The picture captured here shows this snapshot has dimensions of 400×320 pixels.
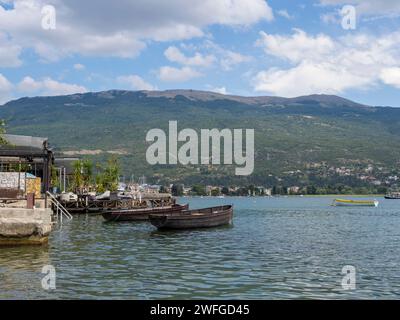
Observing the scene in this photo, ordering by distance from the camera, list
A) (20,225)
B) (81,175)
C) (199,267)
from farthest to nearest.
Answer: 1. (81,175)
2. (20,225)
3. (199,267)

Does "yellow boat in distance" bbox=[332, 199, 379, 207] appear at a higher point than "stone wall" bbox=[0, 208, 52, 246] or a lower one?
lower

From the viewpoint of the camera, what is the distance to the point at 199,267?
84.6 ft

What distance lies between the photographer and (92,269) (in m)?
24.6

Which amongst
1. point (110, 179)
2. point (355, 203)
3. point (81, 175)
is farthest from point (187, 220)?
point (355, 203)

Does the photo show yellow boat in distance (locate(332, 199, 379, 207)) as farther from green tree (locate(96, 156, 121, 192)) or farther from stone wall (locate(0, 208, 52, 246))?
stone wall (locate(0, 208, 52, 246))

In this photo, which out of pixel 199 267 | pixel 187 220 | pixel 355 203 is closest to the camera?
pixel 199 267

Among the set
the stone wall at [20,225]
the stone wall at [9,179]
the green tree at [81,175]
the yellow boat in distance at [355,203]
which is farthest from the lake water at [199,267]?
the yellow boat in distance at [355,203]

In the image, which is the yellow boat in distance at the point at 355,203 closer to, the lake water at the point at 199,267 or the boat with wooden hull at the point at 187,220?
the boat with wooden hull at the point at 187,220

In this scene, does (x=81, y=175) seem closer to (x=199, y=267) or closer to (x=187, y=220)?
(x=187, y=220)

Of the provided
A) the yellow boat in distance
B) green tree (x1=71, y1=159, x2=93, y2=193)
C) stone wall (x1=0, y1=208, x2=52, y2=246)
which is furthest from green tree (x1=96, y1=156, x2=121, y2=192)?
stone wall (x1=0, y1=208, x2=52, y2=246)

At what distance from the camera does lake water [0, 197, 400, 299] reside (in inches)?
771
